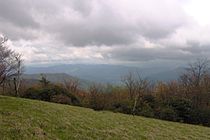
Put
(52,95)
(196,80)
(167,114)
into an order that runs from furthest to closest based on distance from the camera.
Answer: (196,80), (52,95), (167,114)

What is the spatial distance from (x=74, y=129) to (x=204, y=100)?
2362 inches

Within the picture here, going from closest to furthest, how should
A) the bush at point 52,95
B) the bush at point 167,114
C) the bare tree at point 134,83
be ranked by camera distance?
the bush at point 167,114 → the bush at point 52,95 → the bare tree at point 134,83

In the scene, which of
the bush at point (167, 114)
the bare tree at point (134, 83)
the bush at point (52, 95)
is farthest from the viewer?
the bare tree at point (134, 83)

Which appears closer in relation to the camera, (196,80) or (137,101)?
(137,101)

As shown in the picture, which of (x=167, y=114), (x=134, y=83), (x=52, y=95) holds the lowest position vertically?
(x=167, y=114)

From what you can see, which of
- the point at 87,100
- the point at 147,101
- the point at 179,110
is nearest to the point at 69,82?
the point at 87,100

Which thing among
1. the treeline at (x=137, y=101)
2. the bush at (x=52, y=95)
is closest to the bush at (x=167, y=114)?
the treeline at (x=137, y=101)

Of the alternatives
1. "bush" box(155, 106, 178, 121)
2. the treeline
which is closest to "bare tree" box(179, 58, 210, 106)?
the treeline

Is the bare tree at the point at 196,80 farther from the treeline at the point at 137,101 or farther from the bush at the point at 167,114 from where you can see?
the bush at the point at 167,114

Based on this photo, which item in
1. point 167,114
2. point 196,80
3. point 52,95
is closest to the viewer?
point 167,114

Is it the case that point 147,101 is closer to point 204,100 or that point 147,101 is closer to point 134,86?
point 204,100

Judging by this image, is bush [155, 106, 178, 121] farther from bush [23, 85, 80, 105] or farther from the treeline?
bush [23, 85, 80, 105]

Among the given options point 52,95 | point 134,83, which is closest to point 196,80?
point 134,83

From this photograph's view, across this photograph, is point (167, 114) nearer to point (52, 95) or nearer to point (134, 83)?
point (52, 95)
